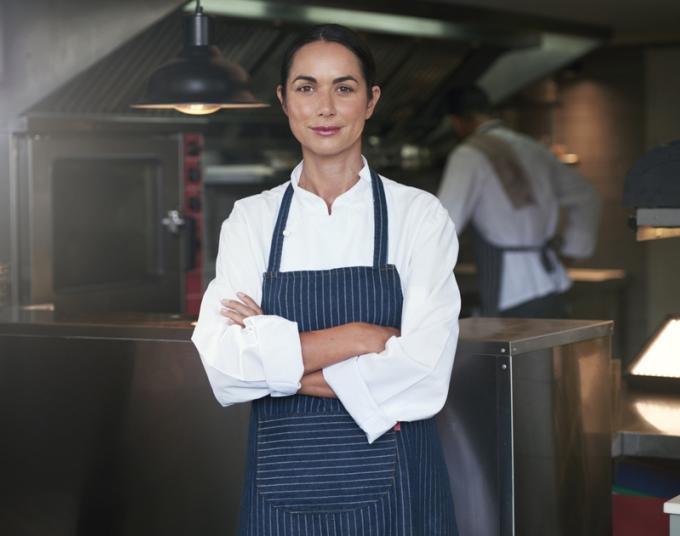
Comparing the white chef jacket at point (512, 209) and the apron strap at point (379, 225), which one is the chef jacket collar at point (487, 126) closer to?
the white chef jacket at point (512, 209)

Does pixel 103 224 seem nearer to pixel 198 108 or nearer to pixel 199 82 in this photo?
pixel 198 108

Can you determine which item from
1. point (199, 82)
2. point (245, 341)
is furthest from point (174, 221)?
point (245, 341)

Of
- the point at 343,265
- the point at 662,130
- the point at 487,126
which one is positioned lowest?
the point at 343,265

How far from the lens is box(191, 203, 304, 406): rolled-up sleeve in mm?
2018

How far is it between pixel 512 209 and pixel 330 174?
296 centimetres

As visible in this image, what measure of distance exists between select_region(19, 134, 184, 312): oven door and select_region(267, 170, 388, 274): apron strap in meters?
2.04

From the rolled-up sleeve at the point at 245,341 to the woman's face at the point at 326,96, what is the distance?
0.71 feet

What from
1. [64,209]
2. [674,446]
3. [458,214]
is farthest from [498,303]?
[674,446]

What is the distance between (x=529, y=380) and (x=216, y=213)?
3.19 meters

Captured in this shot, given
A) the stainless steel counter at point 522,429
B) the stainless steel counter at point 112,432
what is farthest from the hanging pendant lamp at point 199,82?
the stainless steel counter at point 522,429

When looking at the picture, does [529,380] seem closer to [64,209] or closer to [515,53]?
[64,209]

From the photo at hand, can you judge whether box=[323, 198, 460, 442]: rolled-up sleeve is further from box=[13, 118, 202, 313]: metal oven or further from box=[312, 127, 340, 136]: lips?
box=[13, 118, 202, 313]: metal oven

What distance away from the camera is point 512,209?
16.5 ft

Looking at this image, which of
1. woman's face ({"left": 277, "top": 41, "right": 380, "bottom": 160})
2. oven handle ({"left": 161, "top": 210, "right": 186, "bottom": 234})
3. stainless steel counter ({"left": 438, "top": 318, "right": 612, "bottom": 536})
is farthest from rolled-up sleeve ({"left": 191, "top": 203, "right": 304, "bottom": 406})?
oven handle ({"left": 161, "top": 210, "right": 186, "bottom": 234})
